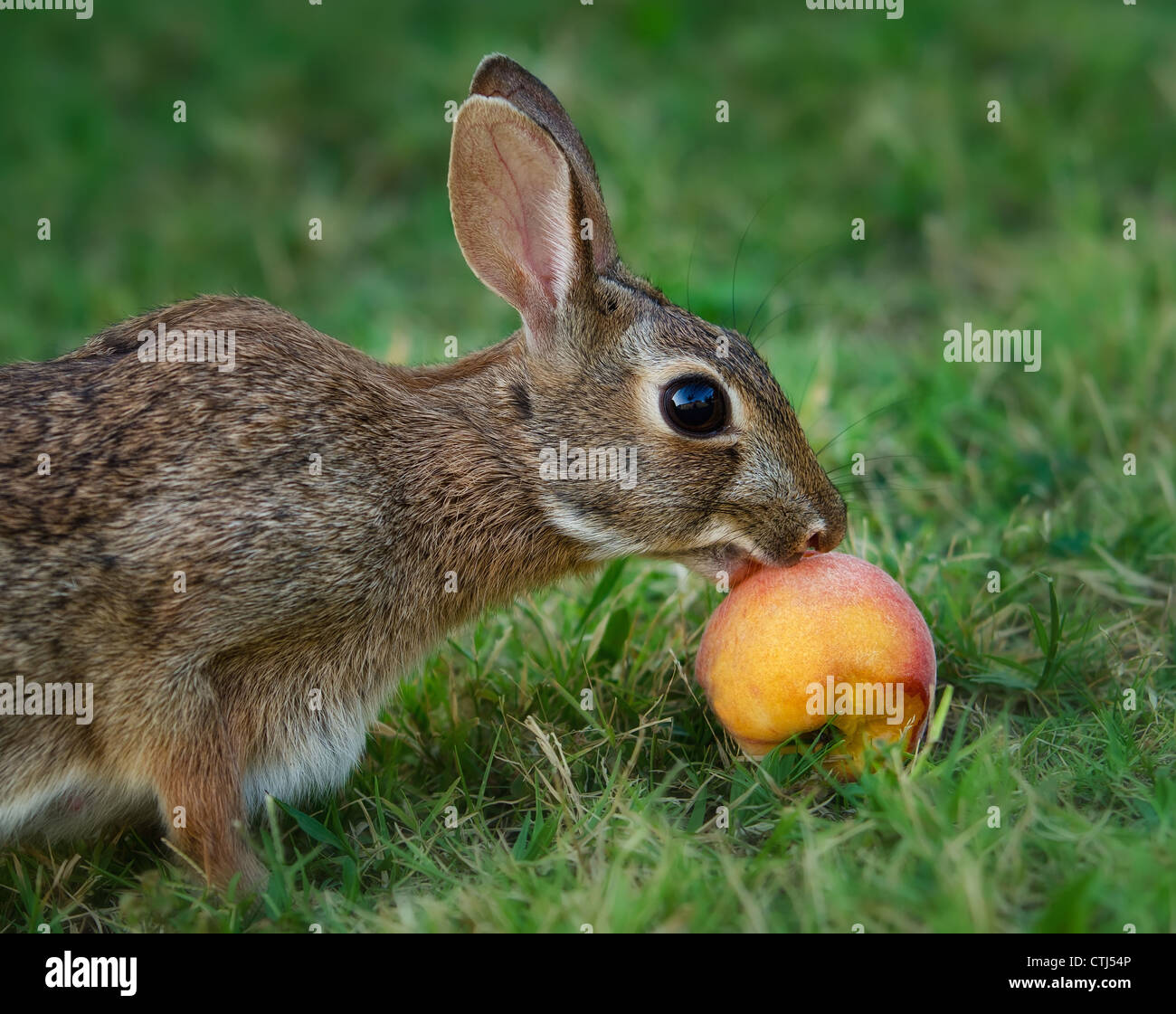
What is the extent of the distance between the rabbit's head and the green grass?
2.07 ft

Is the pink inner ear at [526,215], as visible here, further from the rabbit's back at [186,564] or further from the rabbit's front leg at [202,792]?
the rabbit's front leg at [202,792]

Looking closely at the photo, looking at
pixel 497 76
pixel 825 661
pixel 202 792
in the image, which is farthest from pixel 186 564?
pixel 497 76

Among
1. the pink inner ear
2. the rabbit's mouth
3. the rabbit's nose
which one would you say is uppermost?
the pink inner ear

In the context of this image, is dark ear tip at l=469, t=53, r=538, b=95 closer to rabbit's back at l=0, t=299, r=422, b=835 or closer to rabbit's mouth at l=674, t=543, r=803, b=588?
rabbit's back at l=0, t=299, r=422, b=835

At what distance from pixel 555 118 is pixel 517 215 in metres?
0.50

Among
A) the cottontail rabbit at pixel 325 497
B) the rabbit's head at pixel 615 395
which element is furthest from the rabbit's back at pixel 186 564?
the rabbit's head at pixel 615 395

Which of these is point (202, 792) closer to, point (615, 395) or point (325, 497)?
point (325, 497)

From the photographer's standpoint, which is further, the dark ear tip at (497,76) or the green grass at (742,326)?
the dark ear tip at (497,76)

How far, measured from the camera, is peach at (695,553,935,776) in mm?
4090

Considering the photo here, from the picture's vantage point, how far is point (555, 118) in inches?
196

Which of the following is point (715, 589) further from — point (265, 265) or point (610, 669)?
point (265, 265)

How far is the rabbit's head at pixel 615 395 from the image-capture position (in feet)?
14.5

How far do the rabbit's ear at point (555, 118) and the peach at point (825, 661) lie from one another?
4.23 feet

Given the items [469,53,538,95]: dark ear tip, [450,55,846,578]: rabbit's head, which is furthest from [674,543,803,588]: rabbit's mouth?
[469,53,538,95]: dark ear tip
